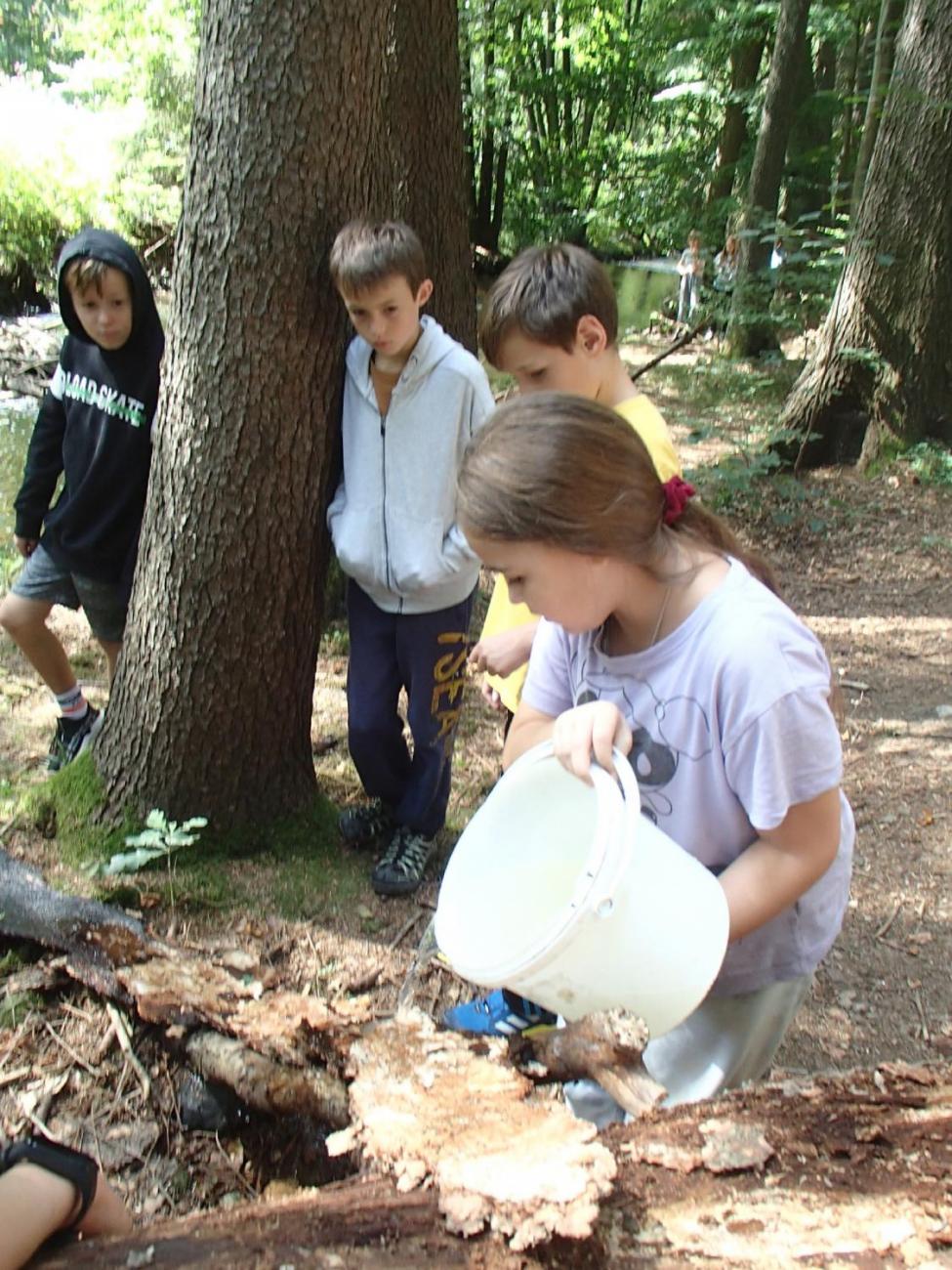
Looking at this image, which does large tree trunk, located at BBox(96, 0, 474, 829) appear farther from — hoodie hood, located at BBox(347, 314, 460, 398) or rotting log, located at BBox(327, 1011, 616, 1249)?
rotting log, located at BBox(327, 1011, 616, 1249)

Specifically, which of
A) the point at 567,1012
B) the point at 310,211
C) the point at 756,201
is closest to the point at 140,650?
the point at 310,211

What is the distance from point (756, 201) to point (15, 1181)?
11.1 meters

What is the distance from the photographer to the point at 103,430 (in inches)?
123

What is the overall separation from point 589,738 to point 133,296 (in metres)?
2.40

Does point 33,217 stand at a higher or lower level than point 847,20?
lower

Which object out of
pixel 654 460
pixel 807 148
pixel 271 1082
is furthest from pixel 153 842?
pixel 807 148

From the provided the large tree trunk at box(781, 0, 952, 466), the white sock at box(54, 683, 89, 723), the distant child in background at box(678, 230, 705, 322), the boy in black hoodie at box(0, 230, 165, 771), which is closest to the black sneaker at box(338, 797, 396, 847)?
the boy in black hoodie at box(0, 230, 165, 771)

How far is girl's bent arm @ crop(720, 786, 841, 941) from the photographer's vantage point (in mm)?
1404

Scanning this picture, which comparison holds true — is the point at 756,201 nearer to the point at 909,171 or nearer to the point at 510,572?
the point at 909,171

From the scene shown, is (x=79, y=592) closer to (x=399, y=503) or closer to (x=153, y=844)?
(x=153, y=844)

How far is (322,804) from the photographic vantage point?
321cm

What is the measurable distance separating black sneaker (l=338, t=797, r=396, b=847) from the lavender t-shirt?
159 centimetres

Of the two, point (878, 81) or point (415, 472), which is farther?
point (878, 81)

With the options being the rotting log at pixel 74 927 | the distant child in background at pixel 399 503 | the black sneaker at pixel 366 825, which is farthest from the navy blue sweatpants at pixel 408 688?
the rotting log at pixel 74 927
